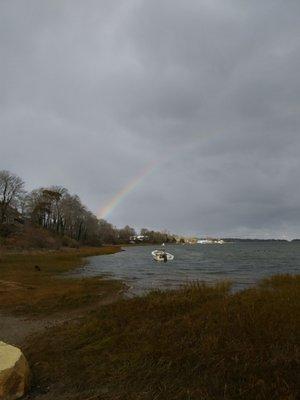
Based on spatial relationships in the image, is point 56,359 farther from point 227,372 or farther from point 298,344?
point 298,344

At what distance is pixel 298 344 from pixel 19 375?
23.0 feet

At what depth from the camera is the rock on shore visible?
7.72 meters

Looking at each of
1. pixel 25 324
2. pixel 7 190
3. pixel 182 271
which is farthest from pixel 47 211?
pixel 25 324

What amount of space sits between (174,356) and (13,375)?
3846 millimetres

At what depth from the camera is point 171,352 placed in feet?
32.0

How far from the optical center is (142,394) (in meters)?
7.85

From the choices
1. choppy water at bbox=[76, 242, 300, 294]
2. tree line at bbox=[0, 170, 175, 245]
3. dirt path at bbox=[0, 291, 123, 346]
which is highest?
tree line at bbox=[0, 170, 175, 245]

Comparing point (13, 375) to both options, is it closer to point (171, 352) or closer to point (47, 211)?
point (171, 352)

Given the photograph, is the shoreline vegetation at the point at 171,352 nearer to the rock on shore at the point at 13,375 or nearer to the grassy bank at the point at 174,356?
the grassy bank at the point at 174,356

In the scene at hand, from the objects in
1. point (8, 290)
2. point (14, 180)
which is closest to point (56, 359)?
point (8, 290)

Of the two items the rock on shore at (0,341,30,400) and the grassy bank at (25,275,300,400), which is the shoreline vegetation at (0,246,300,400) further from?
the rock on shore at (0,341,30,400)

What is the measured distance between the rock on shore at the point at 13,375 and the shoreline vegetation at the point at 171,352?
0.29 metres

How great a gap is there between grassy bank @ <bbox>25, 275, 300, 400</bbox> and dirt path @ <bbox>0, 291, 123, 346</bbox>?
3.09 ft

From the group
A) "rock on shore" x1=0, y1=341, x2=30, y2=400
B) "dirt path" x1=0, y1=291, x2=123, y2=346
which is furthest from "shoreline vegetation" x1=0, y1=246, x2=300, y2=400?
"rock on shore" x1=0, y1=341, x2=30, y2=400
